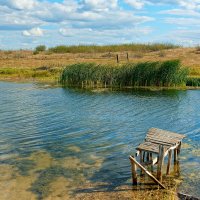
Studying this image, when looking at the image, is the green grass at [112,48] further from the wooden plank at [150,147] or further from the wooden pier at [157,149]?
the wooden plank at [150,147]

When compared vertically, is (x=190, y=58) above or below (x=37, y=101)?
above

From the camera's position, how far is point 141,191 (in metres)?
13.0

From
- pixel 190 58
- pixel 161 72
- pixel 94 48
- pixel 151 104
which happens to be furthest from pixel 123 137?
pixel 94 48

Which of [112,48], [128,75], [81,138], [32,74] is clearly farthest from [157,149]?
[112,48]

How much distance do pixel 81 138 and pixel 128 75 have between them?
23631mm

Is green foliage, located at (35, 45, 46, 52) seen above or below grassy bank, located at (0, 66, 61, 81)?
above

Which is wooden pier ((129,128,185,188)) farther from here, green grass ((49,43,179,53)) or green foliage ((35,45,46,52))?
green foliage ((35,45,46,52))

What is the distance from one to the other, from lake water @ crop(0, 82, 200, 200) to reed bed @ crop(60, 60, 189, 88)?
192 inches

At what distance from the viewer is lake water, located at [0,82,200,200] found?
13.9 metres

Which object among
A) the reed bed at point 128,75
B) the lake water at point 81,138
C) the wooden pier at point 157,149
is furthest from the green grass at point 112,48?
the wooden pier at point 157,149

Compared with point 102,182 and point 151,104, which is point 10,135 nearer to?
point 102,182

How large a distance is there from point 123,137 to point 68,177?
666 cm

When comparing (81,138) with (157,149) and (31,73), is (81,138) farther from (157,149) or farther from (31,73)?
(31,73)

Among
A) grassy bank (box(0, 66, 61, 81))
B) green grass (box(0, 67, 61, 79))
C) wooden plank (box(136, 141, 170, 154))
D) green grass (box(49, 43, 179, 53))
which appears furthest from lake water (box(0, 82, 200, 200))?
green grass (box(49, 43, 179, 53))
